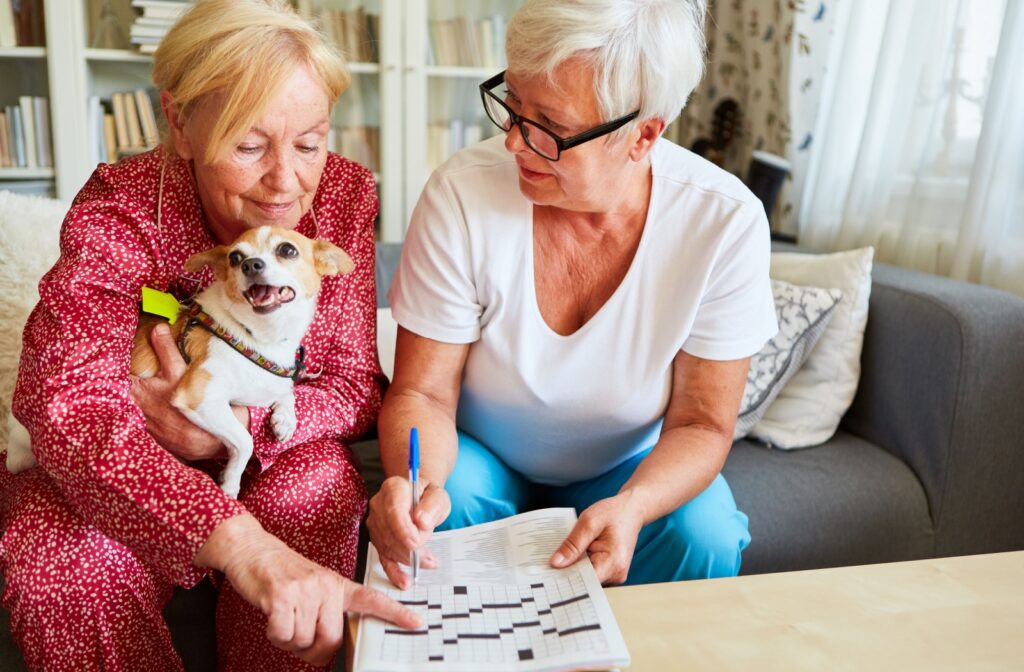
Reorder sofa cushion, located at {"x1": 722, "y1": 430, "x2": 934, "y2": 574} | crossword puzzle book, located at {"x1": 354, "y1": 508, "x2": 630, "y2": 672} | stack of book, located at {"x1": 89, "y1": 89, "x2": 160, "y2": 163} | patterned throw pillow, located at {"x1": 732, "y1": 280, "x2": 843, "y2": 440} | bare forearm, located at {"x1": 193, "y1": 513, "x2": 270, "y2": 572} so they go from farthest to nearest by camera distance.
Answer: stack of book, located at {"x1": 89, "y1": 89, "x2": 160, "y2": 163}
patterned throw pillow, located at {"x1": 732, "y1": 280, "x2": 843, "y2": 440}
sofa cushion, located at {"x1": 722, "y1": 430, "x2": 934, "y2": 574}
bare forearm, located at {"x1": 193, "y1": 513, "x2": 270, "y2": 572}
crossword puzzle book, located at {"x1": 354, "y1": 508, "x2": 630, "y2": 672}

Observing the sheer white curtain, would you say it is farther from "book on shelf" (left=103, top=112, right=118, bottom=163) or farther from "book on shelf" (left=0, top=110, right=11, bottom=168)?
"book on shelf" (left=0, top=110, right=11, bottom=168)

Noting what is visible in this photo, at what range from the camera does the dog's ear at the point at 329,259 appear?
118cm

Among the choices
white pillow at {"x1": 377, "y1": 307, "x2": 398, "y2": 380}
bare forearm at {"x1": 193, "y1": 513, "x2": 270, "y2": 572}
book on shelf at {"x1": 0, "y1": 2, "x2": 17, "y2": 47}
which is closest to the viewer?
bare forearm at {"x1": 193, "y1": 513, "x2": 270, "y2": 572}

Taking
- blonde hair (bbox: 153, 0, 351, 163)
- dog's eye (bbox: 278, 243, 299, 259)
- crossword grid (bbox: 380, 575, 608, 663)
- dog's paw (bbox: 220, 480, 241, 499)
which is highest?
blonde hair (bbox: 153, 0, 351, 163)

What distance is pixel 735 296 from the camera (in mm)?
1229

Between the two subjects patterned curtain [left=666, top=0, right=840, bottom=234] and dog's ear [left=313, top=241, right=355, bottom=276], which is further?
patterned curtain [left=666, top=0, right=840, bottom=234]

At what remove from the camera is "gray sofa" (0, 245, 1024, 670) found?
5.21 feet

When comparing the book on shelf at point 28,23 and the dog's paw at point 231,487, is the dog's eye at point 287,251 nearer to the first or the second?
the dog's paw at point 231,487

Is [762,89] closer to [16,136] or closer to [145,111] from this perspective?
[145,111]

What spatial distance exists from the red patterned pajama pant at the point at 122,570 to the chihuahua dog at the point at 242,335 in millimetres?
67

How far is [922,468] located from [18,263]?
1.81 metres

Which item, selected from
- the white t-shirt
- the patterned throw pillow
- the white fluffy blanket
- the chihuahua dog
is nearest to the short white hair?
the white t-shirt

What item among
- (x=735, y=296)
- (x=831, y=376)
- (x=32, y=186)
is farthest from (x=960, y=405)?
(x=32, y=186)

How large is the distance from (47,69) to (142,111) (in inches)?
12.3
